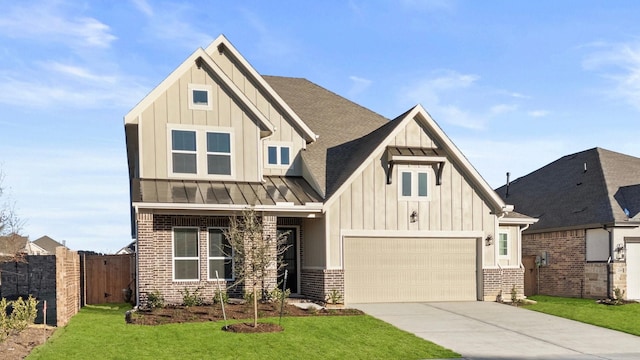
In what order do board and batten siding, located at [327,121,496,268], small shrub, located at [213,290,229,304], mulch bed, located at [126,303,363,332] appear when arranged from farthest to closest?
board and batten siding, located at [327,121,496,268]
small shrub, located at [213,290,229,304]
mulch bed, located at [126,303,363,332]

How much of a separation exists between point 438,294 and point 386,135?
5.86 meters

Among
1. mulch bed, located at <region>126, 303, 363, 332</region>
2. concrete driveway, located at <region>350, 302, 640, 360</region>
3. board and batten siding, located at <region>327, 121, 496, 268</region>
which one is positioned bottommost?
concrete driveway, located at <region>350, 302, 640, 360</region>

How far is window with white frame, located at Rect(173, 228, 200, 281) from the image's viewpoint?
16.8m

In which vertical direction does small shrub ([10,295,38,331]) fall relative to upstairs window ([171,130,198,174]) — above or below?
below

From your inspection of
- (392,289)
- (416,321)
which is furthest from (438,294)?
(416,321)

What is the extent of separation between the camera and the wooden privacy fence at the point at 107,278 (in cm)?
1883

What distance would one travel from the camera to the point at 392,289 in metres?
18.6

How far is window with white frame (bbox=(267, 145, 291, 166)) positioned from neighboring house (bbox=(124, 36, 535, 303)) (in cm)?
4

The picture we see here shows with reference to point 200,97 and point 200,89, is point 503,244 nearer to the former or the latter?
point 200,97

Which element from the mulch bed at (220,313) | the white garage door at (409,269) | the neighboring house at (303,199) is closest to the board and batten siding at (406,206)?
the neighboring house at (303,199)

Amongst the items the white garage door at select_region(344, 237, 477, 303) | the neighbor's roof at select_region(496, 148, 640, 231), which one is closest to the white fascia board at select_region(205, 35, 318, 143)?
the white garage door at select_region(344, 237, 477, 303)

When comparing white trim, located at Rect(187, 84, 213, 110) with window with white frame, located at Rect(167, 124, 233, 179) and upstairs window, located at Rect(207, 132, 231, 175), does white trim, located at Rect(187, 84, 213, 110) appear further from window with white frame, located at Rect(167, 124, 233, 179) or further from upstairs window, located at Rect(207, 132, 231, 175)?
upstairs window, located at Rect(207, 132, 231, 175)

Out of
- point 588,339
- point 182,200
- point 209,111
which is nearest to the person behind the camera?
point 588,339

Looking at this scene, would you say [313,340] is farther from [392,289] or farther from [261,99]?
[261,99]
